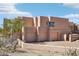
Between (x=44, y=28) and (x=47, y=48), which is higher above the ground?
(x=44, y=28)

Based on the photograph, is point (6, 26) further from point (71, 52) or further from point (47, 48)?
point (71, 52)

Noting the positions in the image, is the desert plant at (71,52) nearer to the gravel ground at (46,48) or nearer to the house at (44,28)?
the gravel ground at (46,48)

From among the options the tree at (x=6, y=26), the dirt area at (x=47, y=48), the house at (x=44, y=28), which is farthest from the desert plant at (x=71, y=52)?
the tree at (x=6, y=26)

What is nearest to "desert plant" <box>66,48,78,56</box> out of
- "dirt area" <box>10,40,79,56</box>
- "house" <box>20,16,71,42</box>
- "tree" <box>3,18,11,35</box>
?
"dirt area" <box>10,40,79,56</box>

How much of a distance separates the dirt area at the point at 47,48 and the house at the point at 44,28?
8 cm

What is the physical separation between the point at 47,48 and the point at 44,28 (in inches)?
12.3

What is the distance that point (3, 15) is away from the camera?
3.76 metres

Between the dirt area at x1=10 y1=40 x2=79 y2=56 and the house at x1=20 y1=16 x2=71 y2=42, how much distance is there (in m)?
0.08

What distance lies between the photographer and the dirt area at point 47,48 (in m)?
3.71

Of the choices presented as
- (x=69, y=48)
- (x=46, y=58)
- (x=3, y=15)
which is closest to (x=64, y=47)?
(x=69, y=48)

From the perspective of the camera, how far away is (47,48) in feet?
12.3

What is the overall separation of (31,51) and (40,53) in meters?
0.14

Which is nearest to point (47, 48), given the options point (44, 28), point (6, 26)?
point (44, 28)

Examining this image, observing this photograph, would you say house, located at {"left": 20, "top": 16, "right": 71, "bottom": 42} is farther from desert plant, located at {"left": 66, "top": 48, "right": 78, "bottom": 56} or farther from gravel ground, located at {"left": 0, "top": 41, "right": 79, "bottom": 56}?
desert plant, located at {"left": 66, "top": 48, "right": 78, "bottom": 56}
